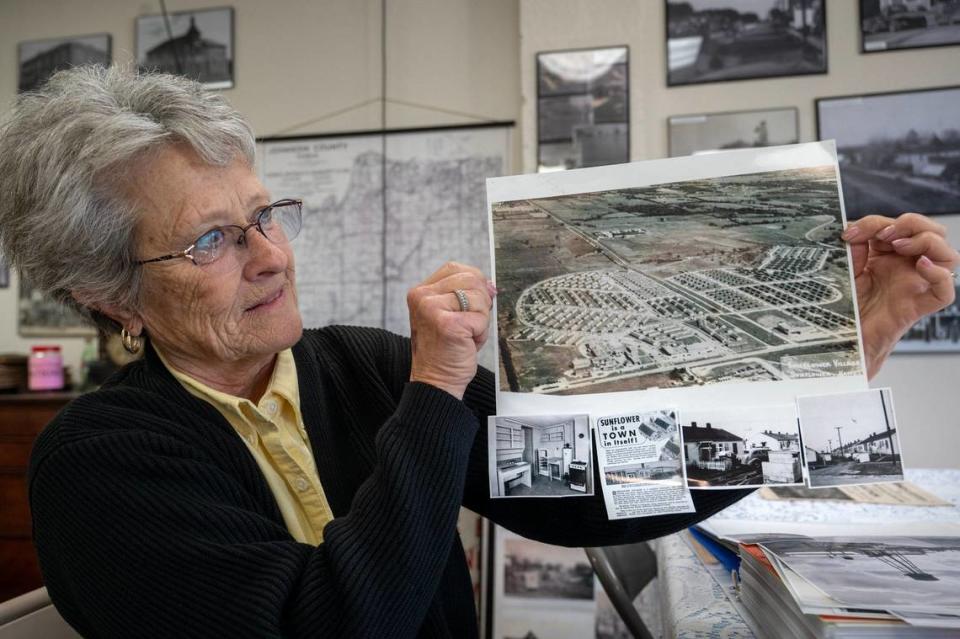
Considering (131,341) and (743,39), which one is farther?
(743,39)

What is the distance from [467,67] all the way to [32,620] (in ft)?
7.68

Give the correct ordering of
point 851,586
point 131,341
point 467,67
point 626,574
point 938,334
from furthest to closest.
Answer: point 467,67 → point 938,334 → point 626,574 → point 131,341 → point 851,586

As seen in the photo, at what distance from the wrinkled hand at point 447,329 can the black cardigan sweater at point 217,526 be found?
3cm

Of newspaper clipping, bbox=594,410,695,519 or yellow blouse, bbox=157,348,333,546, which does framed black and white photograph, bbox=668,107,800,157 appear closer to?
newspaper clipping, bbox=594,410,695,519

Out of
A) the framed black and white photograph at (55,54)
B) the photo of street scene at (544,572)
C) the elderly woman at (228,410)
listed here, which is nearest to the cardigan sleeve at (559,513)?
the elderly woman at (228,410)

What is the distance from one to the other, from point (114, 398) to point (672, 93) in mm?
2084

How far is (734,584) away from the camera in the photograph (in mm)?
854

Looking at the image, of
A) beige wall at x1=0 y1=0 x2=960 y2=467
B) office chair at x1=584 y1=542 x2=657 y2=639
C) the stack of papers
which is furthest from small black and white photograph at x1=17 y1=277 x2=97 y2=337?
the stack of papers

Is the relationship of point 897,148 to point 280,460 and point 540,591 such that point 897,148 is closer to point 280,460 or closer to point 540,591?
point 540,591

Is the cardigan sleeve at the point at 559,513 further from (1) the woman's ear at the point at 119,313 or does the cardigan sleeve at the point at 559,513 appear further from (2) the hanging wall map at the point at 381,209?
(2) the hanging wall map at the point at 381,209

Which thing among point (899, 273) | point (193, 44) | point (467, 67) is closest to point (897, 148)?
point (467, 67)

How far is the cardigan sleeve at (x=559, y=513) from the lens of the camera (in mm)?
843

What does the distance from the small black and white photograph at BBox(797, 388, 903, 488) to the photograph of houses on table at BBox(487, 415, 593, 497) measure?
24cm

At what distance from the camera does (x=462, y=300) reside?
2.40 feet
